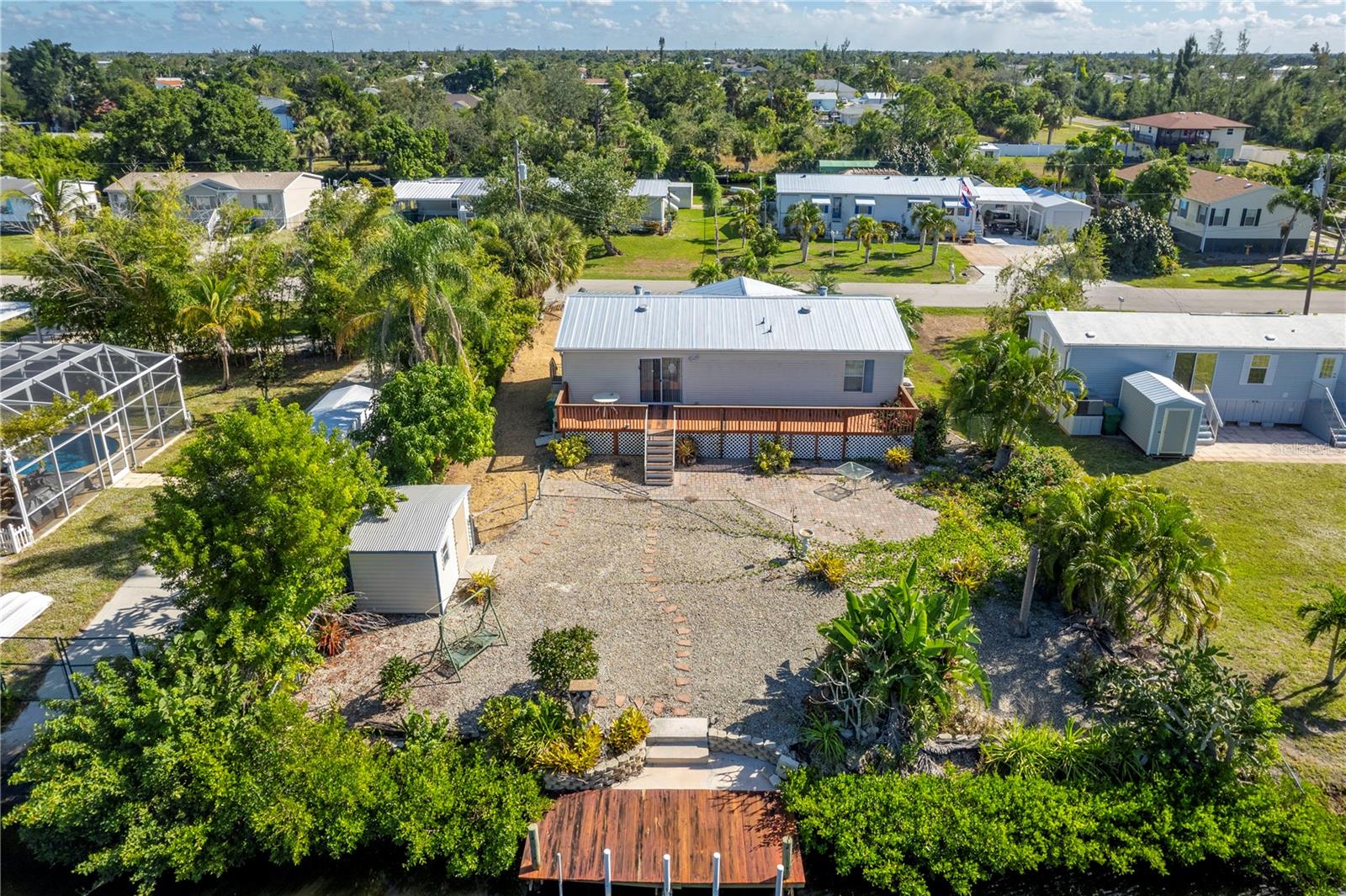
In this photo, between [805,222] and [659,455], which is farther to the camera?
[805,222]

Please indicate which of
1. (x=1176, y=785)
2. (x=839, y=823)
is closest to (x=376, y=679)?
(x=839, y=823)

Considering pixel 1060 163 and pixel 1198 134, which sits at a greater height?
pixel 1198 134

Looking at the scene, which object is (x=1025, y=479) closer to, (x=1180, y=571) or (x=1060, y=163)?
(x=1180, y=571)

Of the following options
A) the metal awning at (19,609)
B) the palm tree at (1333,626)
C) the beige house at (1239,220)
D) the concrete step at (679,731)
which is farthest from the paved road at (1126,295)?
the concrete step at (679,731)

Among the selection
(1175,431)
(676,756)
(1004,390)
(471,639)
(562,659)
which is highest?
(1004,390)

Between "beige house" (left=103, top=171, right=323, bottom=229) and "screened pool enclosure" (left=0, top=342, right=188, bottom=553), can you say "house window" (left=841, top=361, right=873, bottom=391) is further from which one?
"beige house" (left=103, top=171, right=323, bottom=229)

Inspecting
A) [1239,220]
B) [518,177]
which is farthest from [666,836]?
[1239,220]

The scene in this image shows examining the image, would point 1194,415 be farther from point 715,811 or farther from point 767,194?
point 767,194

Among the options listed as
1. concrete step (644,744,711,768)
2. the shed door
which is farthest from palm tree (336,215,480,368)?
the shed door
